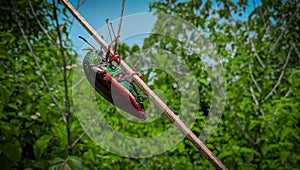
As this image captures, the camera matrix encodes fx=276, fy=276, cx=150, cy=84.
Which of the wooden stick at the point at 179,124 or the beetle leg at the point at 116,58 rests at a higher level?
the beetle leg at the point at 116,58

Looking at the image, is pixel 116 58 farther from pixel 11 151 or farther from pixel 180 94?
pixel 180 94

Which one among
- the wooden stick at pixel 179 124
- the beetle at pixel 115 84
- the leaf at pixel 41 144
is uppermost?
the leaf at pixel 41 144

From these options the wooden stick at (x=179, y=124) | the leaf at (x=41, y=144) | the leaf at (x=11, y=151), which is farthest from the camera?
the leaf at (x=41, y=144)

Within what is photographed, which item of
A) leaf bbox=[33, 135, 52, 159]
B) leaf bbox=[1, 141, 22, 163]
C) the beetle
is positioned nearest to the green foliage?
leaf bbox=[33, 135, 52, 159]

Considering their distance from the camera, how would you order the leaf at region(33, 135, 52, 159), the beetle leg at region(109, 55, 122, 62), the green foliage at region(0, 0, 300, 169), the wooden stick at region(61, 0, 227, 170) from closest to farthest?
the wooden stick at region(61, 0, 227, 170) < the beetle leg at region(109, 55, 122, 62) < the leaf at region(33, 135, 52, 159) < the green foliage at region(0, 0, 300, 169)

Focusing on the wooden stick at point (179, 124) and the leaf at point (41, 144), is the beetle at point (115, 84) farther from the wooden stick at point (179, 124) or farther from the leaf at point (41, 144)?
the leaf at point (41, 144)

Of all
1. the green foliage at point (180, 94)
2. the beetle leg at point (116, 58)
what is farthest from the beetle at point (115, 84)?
the green foliage at point (180, 94)

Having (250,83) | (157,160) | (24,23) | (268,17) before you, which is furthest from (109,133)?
(268,17)

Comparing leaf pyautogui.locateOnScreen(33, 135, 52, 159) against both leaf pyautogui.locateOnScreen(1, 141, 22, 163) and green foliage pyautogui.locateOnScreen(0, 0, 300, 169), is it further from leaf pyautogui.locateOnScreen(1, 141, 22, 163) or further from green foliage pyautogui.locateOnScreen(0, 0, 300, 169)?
leaf pyautogui.locateOnScreen(1, 141, 22, 163)

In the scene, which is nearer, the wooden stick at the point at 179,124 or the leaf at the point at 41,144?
the wooden stick at the point at 179,124

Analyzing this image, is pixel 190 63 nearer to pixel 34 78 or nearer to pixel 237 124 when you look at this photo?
pixel 237 124
